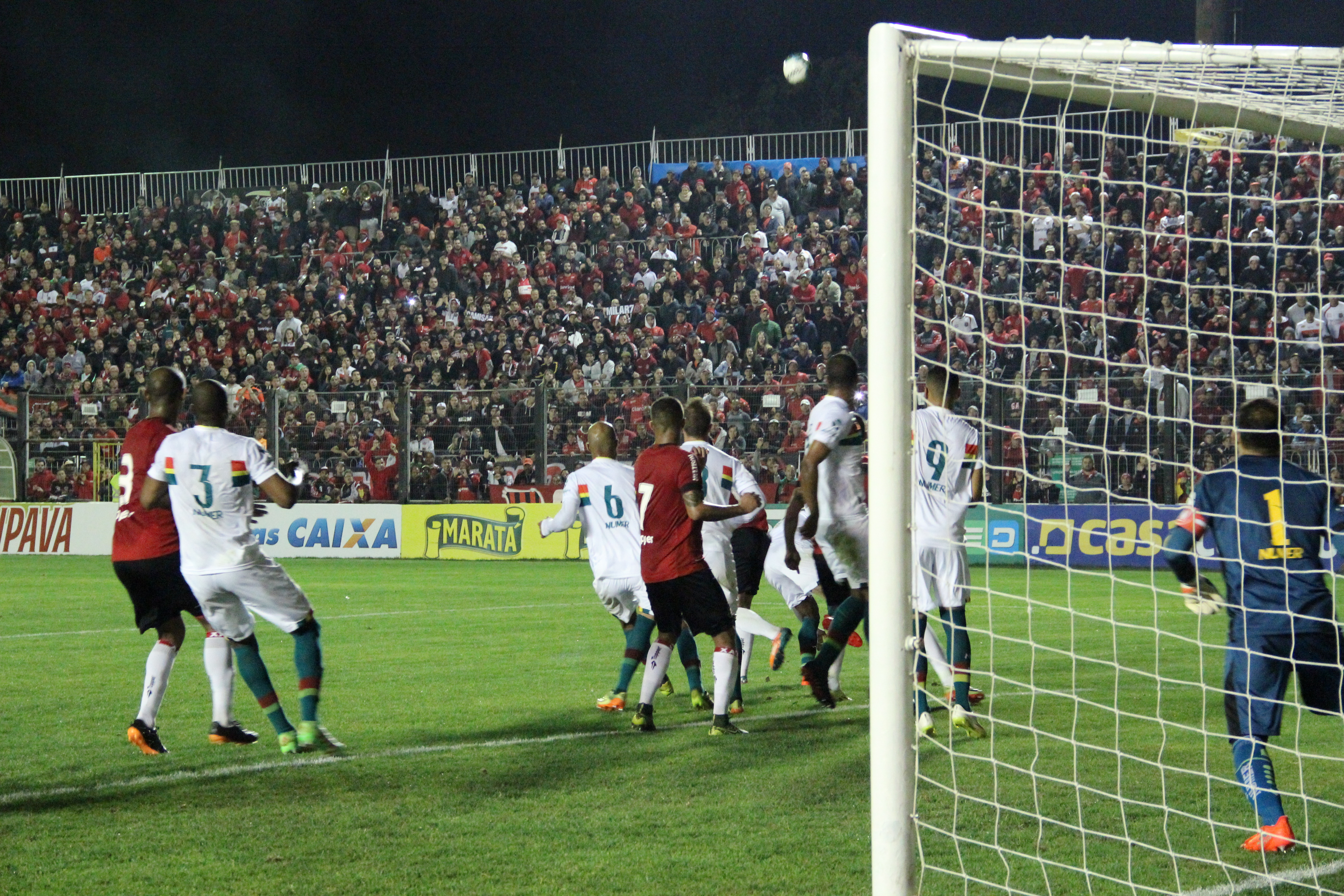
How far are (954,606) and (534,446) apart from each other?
45.1 ft

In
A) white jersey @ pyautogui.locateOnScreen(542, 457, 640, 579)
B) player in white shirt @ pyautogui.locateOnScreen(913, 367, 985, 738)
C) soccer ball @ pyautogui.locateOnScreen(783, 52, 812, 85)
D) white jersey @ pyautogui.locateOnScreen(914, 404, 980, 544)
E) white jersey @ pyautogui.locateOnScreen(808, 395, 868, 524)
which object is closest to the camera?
player in white shirt @ pyautogui.locateOnScreen(913, 367, 985, 738)

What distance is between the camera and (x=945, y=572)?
7.34 metres

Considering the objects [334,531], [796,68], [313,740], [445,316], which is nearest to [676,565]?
[313,740]

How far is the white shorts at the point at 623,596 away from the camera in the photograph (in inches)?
328

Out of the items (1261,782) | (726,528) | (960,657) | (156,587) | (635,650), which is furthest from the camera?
(726,528)

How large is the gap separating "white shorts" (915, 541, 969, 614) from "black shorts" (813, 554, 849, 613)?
0.77 meters

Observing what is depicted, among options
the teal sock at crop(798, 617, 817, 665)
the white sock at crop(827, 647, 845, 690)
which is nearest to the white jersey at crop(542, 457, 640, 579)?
the teal sock at crop(798, 617, 817, 665)

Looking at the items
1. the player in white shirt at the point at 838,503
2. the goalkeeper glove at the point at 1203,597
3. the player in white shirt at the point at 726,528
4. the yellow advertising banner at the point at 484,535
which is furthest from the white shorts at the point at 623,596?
the yellow advertising banner at the point at 484,535

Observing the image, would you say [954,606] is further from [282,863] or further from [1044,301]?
[1044,301]

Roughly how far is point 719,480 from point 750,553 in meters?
1.68

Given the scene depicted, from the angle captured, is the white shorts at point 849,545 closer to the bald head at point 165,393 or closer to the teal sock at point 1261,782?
the teal sock at point 1261,782

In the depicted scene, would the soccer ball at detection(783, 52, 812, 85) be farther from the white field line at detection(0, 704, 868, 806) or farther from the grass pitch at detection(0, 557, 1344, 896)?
the white field line at detection(0, 704, 868, 806)

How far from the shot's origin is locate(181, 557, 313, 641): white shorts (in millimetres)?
6711

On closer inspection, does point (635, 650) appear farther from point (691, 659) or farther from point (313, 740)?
point (313, 740)
